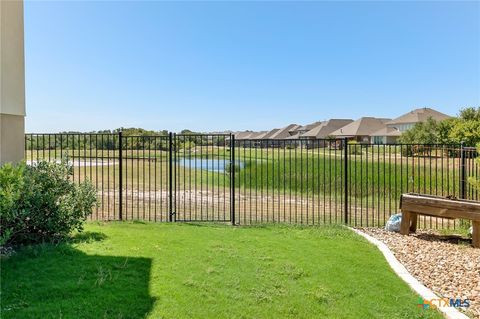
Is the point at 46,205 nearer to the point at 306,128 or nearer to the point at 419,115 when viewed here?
the point at 419,115

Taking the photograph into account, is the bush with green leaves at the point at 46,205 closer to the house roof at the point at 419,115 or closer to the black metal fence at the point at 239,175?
the black metal fence at the point at 239,175

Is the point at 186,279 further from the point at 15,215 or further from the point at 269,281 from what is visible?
the point at 15,215

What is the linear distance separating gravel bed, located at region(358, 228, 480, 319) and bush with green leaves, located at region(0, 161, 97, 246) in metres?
4.89

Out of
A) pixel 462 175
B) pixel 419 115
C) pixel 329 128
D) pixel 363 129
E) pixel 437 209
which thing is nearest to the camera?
pixel 437 209

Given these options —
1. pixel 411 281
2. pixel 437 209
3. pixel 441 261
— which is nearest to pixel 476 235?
pixel 437 209

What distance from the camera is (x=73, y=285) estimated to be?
10.4 ft

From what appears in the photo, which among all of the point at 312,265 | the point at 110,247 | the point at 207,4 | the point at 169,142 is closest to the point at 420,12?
the point at 207,4

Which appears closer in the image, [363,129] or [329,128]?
[363,129]

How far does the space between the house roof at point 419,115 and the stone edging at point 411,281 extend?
4726 centimetres

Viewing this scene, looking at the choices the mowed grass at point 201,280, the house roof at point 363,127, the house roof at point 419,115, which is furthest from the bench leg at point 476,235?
the house roof at point 363,127

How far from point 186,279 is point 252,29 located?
13.7 metres

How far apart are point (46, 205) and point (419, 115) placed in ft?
171

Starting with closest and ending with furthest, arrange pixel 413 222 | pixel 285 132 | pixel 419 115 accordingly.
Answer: pixel 413 222, pixel 419 115, pixel 285 132

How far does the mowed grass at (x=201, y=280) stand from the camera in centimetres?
281
